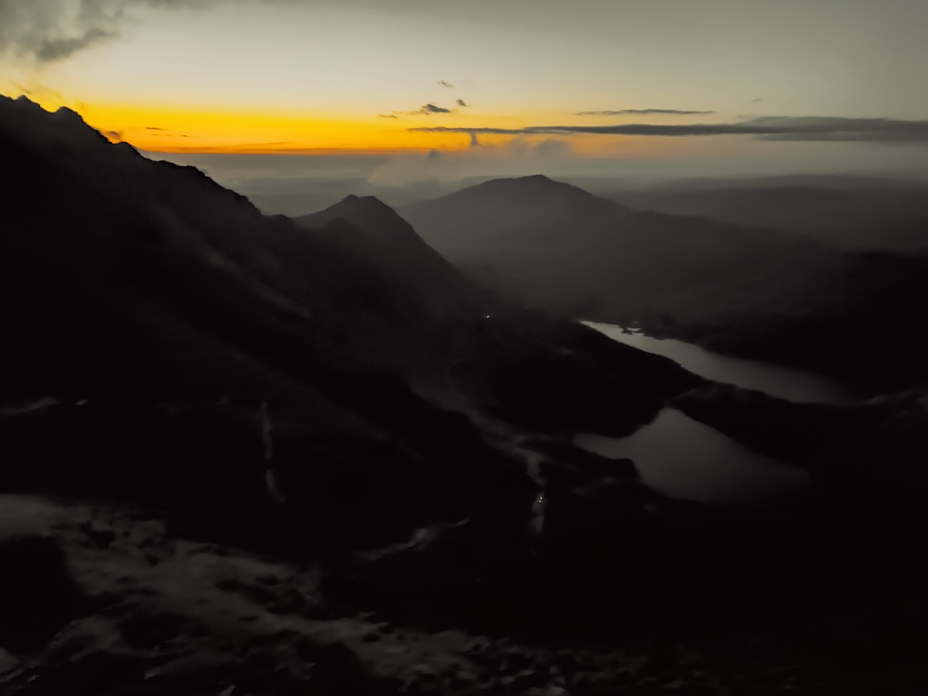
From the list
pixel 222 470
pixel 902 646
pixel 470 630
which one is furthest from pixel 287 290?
pixel 902 646

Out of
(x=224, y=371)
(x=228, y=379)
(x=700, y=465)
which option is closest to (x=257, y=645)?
(x=228, y=379)

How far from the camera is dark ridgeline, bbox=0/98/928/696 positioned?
97750mm

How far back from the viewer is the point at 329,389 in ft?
459

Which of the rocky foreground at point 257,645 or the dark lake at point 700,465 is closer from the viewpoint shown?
the rocky foreground at point 257,645

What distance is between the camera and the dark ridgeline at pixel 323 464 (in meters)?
97.8

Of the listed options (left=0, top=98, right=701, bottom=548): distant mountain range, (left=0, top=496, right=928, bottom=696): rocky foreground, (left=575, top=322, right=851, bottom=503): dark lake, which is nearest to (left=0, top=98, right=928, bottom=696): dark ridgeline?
(left=0, top=98, right=701, bottom=548): distant mountain range

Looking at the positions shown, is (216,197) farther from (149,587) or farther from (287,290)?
(149,587)

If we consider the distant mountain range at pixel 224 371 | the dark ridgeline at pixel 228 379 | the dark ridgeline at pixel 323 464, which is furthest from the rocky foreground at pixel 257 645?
the distant mountain range at pixel 224 371

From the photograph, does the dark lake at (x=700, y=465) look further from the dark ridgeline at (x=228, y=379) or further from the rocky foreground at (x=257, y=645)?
the rocky foreground at (x=257, y=645)

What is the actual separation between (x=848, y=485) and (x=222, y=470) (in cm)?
14415

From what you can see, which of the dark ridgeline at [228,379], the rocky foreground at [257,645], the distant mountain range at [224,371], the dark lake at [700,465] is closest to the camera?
the rocky foreground at [257,645]

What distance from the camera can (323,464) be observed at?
382 ft

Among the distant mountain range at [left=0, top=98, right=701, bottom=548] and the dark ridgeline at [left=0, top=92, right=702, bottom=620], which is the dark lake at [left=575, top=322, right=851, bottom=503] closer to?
the distant mountain range at [left=0, top=98, right=701, bottom=548]

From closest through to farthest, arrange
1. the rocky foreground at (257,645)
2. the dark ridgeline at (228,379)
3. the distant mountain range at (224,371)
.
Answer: the rocky foreground at (257,645) < the dark ridgeline at (228,379) < the distant mountain range at (224,371)
